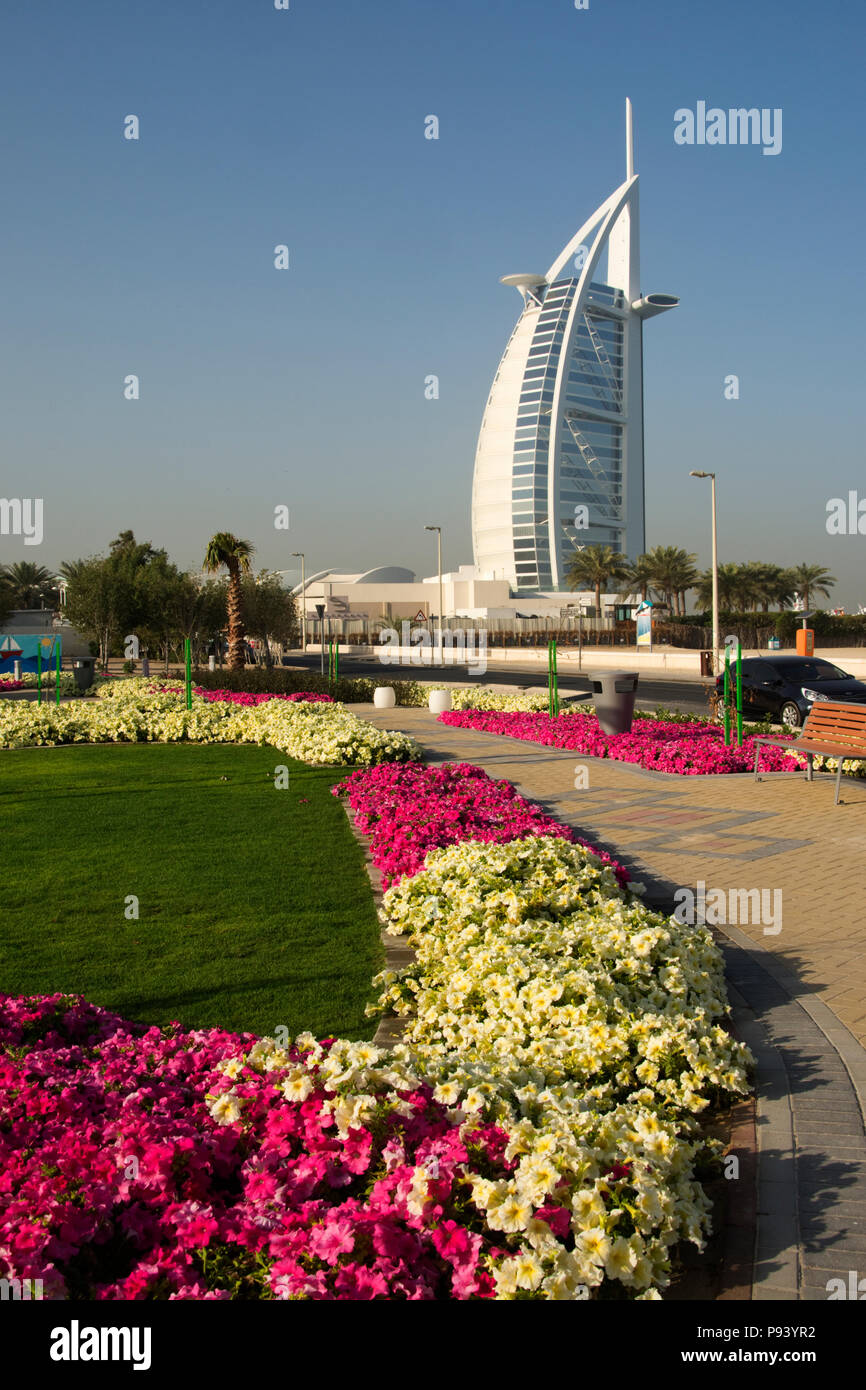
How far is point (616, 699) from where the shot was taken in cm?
1517

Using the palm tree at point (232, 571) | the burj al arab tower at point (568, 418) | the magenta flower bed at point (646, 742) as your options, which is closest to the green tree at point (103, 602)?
the palm tree at point (232, 571)

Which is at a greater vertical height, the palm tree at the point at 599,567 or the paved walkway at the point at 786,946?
the palm tree at the point at 599,567

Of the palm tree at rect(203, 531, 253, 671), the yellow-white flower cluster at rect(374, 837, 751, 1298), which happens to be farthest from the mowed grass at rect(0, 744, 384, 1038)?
the palm tree at rect(203, 531, 253, 671)

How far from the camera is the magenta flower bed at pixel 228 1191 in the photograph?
272cm

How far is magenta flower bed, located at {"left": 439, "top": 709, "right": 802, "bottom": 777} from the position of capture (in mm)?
12930

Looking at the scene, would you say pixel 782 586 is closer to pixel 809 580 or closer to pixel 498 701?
pixel 809 580

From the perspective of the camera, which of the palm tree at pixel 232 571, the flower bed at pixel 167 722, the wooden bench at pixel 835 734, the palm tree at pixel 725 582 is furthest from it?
the palm tree at pixel 725 582

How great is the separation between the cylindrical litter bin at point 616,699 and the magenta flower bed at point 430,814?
4.39 m

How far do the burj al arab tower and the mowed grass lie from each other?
11373 centimetres

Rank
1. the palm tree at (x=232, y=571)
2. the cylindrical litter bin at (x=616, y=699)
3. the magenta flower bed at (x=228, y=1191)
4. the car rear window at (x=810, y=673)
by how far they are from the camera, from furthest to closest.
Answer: the palm tree at (x=232, y=571)
the car rear window at (x=810, y=673)
the cylindrical litter bin at (x=616, y=699)
the magenta flower bed at (x=228, y=1191)

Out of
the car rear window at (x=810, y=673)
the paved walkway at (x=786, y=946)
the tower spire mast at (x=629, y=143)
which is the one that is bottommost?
the paved walkway at (x=786, y=946)

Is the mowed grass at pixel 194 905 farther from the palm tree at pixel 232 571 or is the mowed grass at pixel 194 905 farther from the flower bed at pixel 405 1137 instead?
the palm tree at pixel 232 571

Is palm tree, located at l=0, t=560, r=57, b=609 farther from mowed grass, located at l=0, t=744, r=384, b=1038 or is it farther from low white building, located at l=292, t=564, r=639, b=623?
mowed grass, located at l=0, t=744, r=384, b=1038
